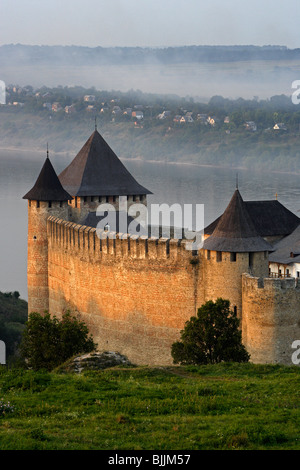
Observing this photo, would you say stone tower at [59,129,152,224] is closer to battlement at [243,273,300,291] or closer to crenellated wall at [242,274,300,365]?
battlement at [243,273,300,291]

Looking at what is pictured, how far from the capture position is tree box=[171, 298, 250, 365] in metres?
14.7

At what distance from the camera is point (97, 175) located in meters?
24.9

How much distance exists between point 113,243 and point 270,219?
7.00m

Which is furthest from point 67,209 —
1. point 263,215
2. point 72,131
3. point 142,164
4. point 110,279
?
point 72,131

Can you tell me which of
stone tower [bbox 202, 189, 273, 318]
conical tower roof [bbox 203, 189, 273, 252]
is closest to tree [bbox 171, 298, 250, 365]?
stone tower [bbox 202, 189, 273, 318]

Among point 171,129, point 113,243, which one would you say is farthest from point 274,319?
point 171,129

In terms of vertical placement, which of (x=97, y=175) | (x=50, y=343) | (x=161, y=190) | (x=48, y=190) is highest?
(x=161, y=190)

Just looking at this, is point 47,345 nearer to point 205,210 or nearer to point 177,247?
point 177,247

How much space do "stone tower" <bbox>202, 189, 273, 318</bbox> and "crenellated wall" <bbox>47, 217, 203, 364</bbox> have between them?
523 mm

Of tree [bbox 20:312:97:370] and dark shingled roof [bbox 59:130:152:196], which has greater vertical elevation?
dark shingled roof [bbox 59:130:152:196]

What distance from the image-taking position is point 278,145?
68.9m

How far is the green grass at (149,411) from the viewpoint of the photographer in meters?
8.23

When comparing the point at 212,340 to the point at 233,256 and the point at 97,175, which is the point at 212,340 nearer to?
the point at 233,256

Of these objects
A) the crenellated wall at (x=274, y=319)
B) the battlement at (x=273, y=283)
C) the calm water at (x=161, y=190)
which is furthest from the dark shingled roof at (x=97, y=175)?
the calm water at (x=161, y=190)
